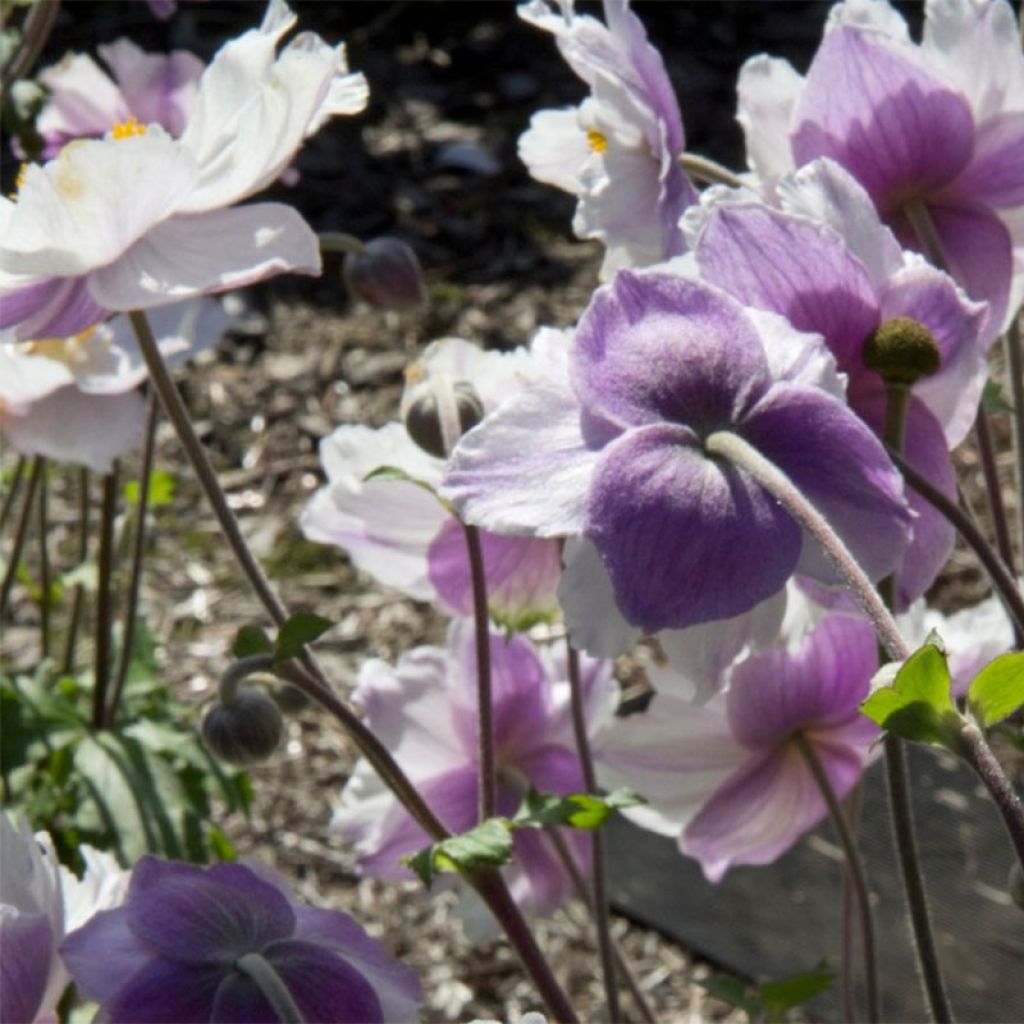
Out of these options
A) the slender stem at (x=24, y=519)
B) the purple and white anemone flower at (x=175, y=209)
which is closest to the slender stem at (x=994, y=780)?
the purple and white anemone flower at (x=175, y=209)

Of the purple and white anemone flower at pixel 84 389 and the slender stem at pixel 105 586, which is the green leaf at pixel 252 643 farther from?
the slender stem at pixel 105 586

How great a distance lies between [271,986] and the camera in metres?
0.70

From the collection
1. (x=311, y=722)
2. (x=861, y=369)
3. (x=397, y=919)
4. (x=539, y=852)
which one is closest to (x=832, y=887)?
(x=397, y=919)

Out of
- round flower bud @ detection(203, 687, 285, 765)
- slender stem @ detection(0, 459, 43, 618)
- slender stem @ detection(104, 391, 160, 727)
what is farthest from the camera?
slender stem @ detection(0, 459, 43, 618)

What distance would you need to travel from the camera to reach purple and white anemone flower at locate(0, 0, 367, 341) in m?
0.84

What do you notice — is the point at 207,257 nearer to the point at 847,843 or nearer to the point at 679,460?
the point at 679,460

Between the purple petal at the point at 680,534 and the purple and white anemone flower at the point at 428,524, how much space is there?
0.91 ft

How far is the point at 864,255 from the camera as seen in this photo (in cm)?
79

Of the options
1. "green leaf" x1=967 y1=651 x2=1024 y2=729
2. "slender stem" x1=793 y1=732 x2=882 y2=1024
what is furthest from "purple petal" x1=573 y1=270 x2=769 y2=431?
"slender stem" x1=793 y1=732 x2=882 y2=1024

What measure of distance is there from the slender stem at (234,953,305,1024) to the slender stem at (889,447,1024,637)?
0.28 metres

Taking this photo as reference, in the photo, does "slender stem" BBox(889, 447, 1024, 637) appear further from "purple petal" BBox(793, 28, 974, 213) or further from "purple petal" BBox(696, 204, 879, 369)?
"purple petal" BBox(793, 28, 974, 213)

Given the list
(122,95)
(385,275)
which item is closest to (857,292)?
(385,275)

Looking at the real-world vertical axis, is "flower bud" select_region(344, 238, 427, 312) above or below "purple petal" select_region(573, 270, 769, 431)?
below

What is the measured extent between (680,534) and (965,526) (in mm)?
123
